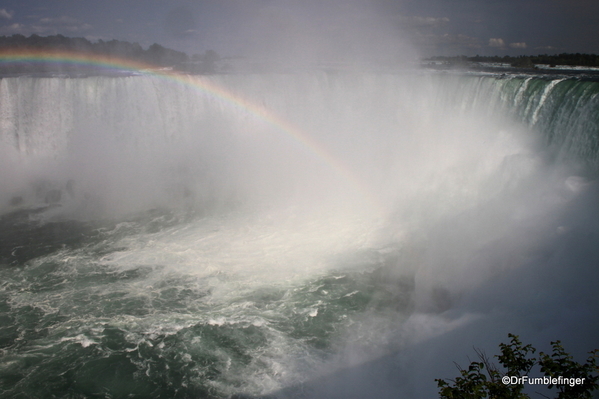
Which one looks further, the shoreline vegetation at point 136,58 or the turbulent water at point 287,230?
the shoreline vegetation at point 136,58

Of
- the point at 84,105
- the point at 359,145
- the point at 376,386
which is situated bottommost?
the point at 376,386

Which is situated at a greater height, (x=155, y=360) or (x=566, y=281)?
(x=566, y=281)

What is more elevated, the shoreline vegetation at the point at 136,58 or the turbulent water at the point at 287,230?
the shoreline vegetation at the point at 136,58

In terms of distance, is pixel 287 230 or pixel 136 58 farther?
pixel 136 58

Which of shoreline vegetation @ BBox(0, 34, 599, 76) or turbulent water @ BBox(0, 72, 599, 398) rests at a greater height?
shoreline vegetation @ BBox(0, 34, 599, 76)

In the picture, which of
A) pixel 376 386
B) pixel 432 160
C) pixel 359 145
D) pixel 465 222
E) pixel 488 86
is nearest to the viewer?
pixel 376 386

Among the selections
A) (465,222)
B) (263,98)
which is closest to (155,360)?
(465,222)

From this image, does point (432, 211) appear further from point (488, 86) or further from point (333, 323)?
point (333, 323)

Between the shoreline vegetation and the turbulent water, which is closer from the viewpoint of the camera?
the turbulent water
